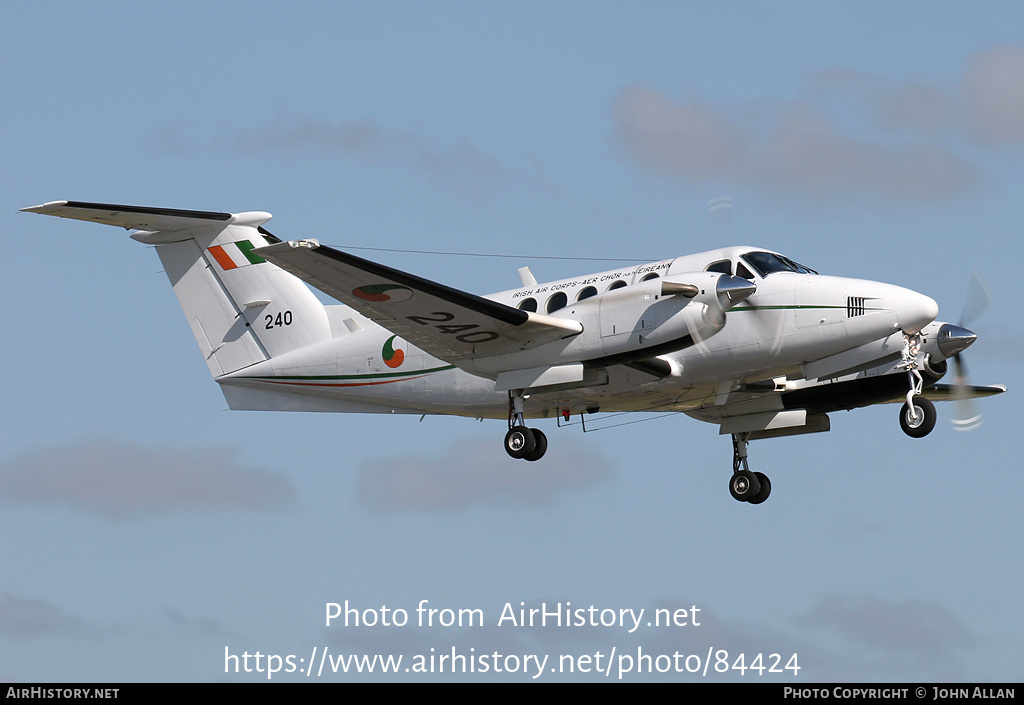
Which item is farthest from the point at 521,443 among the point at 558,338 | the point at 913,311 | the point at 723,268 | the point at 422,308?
the point at 913,311

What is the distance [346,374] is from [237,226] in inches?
136

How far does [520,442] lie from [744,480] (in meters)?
5.13

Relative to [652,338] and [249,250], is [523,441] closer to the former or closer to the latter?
[652,338]

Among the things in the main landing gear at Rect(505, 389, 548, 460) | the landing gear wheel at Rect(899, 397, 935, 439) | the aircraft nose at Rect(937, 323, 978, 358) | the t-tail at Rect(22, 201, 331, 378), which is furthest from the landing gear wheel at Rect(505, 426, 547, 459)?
the aircraft nose at Rect(937, 323, 978, 358)

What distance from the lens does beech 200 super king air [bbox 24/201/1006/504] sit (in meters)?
19.2

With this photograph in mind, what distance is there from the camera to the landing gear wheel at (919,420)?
19.8m

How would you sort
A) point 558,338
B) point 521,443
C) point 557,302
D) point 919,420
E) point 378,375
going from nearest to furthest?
point 919,420 → point 558,338 → point 521,443 → point 557,302 → point 378,375

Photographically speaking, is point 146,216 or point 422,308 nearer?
point 422,308

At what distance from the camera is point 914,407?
65.3 ft

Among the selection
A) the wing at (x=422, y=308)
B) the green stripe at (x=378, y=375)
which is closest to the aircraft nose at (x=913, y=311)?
the wing at (x=422, y=308)
